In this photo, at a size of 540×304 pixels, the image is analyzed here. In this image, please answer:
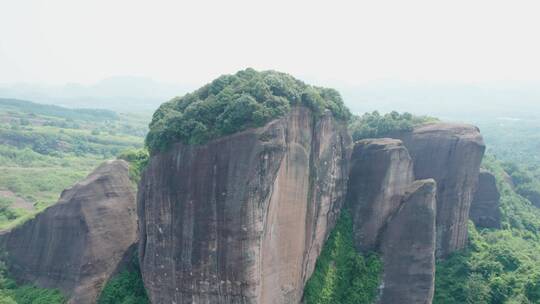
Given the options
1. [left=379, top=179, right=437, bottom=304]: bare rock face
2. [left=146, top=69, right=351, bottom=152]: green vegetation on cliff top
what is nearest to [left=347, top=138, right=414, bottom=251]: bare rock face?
[left=379, top=179, right=437, bottom=304]: bare rock face

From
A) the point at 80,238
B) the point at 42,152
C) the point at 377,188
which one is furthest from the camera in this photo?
the point at 42,152

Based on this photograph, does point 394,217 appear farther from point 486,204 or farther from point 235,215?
point 486,204

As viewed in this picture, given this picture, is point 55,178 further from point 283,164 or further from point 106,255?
point 283,164

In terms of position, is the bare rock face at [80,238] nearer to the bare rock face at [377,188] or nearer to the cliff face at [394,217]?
the bare rock face at [377,188]

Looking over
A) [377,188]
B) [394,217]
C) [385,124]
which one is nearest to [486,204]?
[385,124]

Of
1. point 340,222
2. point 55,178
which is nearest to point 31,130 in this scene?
point 55,178

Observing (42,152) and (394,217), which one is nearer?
(394,217)
